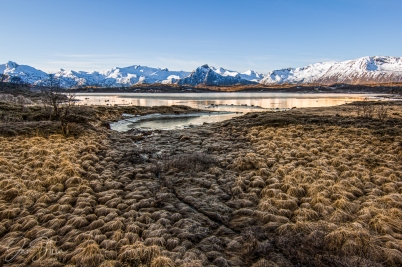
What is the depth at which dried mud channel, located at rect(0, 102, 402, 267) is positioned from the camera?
23.0 ft

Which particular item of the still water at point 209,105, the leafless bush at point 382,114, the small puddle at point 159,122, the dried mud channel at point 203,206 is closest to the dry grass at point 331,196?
the dried mud channel at point 203,206

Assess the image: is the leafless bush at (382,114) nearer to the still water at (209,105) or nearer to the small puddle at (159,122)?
the small puddle at (159,122)

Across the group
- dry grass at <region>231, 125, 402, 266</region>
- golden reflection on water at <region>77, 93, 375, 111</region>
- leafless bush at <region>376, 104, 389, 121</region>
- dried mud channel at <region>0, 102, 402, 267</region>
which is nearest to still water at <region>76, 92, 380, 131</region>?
golden reflection on water at <region>77, 93, 375, 111</region>

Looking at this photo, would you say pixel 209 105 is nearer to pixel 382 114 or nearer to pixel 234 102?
pixel 234 102

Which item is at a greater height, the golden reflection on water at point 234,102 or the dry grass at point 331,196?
the golden reflection on water at point 234,102

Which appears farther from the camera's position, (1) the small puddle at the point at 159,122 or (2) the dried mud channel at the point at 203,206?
(1) the small puddle at the point at 159,122

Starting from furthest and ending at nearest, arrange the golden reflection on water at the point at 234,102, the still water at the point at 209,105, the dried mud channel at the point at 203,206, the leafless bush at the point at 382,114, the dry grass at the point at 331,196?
the golden reflection on water at the point at 234,102 < the still water at the point at 209,105 < the leafless bush at the point at 382,114 < the dry grass at the point at 331,196 < the dried mud channel at the point at 203,206

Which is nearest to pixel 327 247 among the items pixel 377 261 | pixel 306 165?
pixel 377 261

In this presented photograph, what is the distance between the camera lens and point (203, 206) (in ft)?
33.4

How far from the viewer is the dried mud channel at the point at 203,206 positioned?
23.0ft

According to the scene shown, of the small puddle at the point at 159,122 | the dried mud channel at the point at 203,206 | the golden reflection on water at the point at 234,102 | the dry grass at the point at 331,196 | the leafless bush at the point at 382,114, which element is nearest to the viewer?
the dried mud channel at the point at 203,206

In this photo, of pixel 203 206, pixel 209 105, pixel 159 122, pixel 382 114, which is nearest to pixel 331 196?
pixel 203 206

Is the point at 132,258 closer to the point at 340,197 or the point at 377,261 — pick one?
the point at 377,261

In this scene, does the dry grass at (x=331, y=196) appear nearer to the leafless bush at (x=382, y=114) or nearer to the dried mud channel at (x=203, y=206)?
the dried mud channel at (x=203, y=206)
